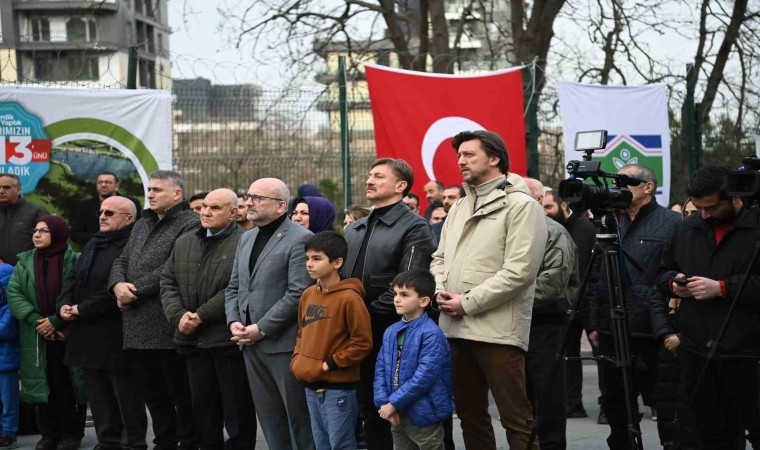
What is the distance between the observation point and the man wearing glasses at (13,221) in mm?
9023

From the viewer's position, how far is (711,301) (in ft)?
17.8

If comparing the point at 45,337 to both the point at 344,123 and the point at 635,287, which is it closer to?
the point at 635,287

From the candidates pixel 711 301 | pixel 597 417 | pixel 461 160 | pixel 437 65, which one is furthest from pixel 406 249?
pixel 437 65

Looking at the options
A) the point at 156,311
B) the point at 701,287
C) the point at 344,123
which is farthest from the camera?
the point at 344,123

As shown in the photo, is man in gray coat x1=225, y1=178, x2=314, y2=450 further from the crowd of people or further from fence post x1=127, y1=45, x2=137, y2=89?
fence post x1=127, y1=45, x2=137, y2=89

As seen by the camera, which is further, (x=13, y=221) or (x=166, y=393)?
(x=13, y=221)

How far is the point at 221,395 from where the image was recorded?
691 cm

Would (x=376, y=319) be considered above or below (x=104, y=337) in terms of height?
above

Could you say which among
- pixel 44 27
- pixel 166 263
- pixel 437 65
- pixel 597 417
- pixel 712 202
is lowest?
pixel 597 417

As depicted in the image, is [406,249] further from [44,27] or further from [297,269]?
[44,27]

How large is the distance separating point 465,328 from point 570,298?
1.53 meters

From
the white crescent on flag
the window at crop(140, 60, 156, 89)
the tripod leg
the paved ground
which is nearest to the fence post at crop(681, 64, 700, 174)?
the white crescent on flag

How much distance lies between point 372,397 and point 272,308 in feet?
2.62

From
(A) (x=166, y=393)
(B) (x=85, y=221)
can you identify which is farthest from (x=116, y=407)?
(B) (x=85, y=221)
